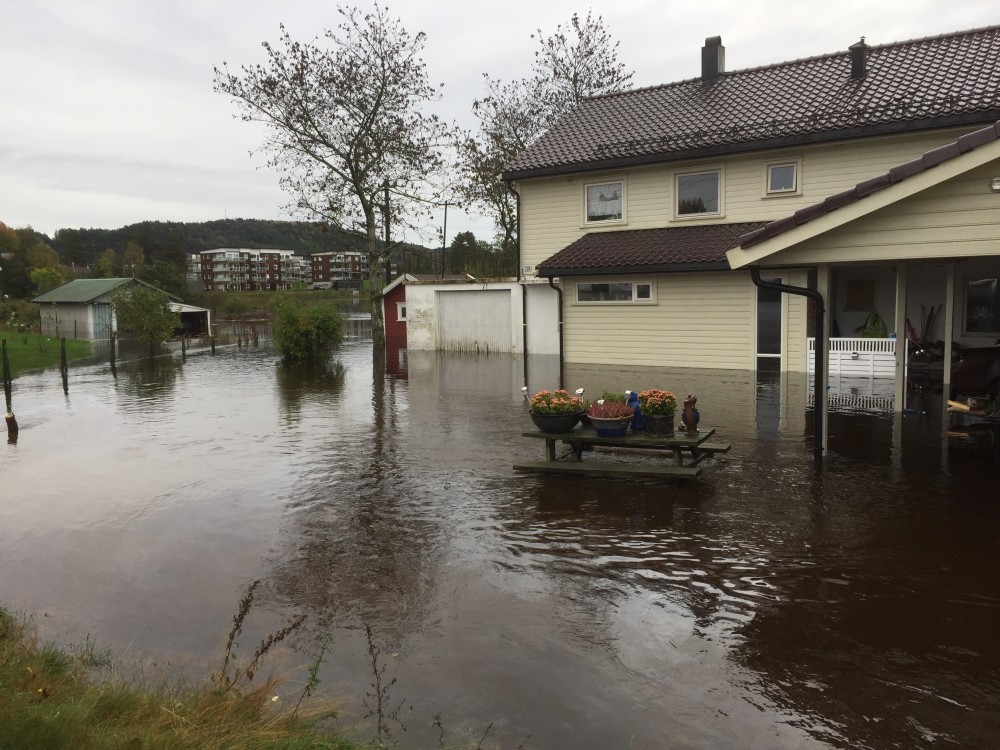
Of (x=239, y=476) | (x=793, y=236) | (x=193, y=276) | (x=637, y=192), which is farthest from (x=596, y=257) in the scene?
(x=193, y=276)

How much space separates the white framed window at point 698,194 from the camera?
18953mm

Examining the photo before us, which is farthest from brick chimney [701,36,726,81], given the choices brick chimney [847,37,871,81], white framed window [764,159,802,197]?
white framed window [764,159,802,197]

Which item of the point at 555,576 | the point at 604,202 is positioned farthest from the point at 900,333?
the point at 604,202

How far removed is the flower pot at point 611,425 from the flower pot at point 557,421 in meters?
0.27

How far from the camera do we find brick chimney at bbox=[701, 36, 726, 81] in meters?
21.5

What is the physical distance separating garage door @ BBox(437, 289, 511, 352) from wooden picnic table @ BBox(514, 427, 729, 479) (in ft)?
53.8

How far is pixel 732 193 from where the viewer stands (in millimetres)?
18703

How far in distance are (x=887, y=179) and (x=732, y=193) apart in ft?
37.6

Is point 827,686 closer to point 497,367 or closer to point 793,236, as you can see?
point 793,236

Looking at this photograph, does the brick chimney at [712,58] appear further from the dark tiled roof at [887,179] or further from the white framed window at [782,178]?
the dark tiled roof at [887,179]

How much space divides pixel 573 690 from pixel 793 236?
6.15 meters

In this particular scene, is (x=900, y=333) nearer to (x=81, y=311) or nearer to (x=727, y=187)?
(x=727, y=187)

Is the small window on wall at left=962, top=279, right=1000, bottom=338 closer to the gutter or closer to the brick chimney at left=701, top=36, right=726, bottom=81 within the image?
the gutter

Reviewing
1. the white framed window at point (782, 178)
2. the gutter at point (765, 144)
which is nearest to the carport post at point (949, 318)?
the gutter at point (765, 144)
